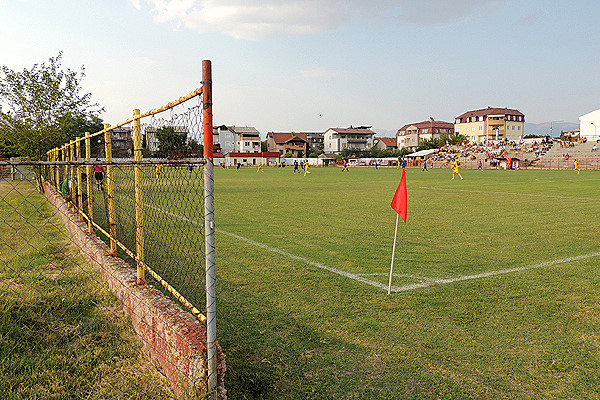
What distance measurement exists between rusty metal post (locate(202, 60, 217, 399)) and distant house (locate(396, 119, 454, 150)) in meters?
120

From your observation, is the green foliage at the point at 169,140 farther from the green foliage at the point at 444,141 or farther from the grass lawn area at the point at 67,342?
the green foliage at the point at 444,141

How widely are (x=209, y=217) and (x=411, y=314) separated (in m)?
2.74

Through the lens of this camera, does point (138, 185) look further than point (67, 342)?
Yes

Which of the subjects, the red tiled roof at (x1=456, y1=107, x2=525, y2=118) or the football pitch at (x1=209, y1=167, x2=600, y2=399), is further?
the red tiled roof at (x1=456, y1=107, x2=525, y2=118)

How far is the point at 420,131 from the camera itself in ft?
396

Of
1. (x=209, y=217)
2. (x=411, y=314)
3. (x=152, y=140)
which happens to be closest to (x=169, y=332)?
(x=209, y=217)

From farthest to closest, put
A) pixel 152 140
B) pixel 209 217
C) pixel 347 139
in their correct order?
pixel 347 139
pixel 152 140
pixel 209 217

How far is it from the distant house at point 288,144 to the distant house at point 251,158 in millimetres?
15545

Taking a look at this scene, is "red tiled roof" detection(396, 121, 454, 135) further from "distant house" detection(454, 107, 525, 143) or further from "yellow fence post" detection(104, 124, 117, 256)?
"yellow fence post" detection(104, 124, 117, 256)

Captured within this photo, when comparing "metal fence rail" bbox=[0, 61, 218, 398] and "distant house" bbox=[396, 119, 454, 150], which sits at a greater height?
"distant house" bbox=[396, 119, 454, 150]

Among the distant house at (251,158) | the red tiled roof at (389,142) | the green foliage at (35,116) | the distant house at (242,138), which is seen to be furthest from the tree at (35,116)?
the red tiled roof at (389,142)

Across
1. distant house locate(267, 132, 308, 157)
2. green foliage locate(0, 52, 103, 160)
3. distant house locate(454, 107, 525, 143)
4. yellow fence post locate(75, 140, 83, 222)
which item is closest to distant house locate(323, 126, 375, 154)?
distant house locate(267, 132, 308, 157)

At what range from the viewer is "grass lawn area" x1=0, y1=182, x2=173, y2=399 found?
3115mm

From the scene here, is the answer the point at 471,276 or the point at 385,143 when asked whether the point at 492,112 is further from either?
the point at 471,276
